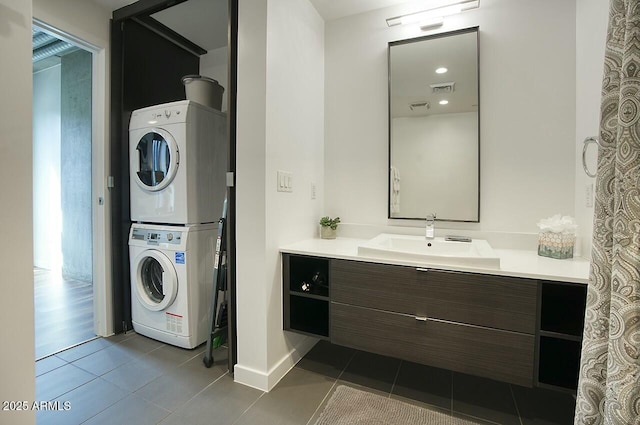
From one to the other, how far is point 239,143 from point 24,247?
106 cm

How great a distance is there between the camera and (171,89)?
9.27 ft

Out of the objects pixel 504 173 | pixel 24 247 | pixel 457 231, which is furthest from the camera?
pixel 457 231

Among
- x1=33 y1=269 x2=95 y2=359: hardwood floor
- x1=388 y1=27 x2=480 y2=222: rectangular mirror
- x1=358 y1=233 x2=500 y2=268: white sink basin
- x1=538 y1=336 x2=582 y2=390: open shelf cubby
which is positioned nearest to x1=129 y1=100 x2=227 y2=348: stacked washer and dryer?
x1=33 y1=269 x2=95 y2=359: hardwood floor

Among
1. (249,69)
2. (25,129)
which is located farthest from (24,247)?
(249,69)

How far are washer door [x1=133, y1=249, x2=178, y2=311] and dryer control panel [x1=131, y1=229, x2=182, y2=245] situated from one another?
9 centimetres

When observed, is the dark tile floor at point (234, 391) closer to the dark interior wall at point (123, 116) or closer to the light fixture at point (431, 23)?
the dark interior wall at point (123, 116)

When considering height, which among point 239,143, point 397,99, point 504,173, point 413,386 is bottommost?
point 413,386

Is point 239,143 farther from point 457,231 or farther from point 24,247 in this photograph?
point 457,231

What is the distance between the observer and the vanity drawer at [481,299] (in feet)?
4.22

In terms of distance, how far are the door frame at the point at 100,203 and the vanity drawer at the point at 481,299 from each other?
239cm

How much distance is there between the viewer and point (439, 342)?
145cm

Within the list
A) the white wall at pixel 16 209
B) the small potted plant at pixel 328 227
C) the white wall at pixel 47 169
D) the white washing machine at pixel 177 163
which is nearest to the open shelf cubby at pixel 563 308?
the small potted plant at pixel 328 227

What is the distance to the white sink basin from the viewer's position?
1388mm

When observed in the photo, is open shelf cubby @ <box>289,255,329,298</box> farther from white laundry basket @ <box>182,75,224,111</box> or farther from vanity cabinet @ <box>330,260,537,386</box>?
white laundry basket @ <box>182,75,224,111</box>
